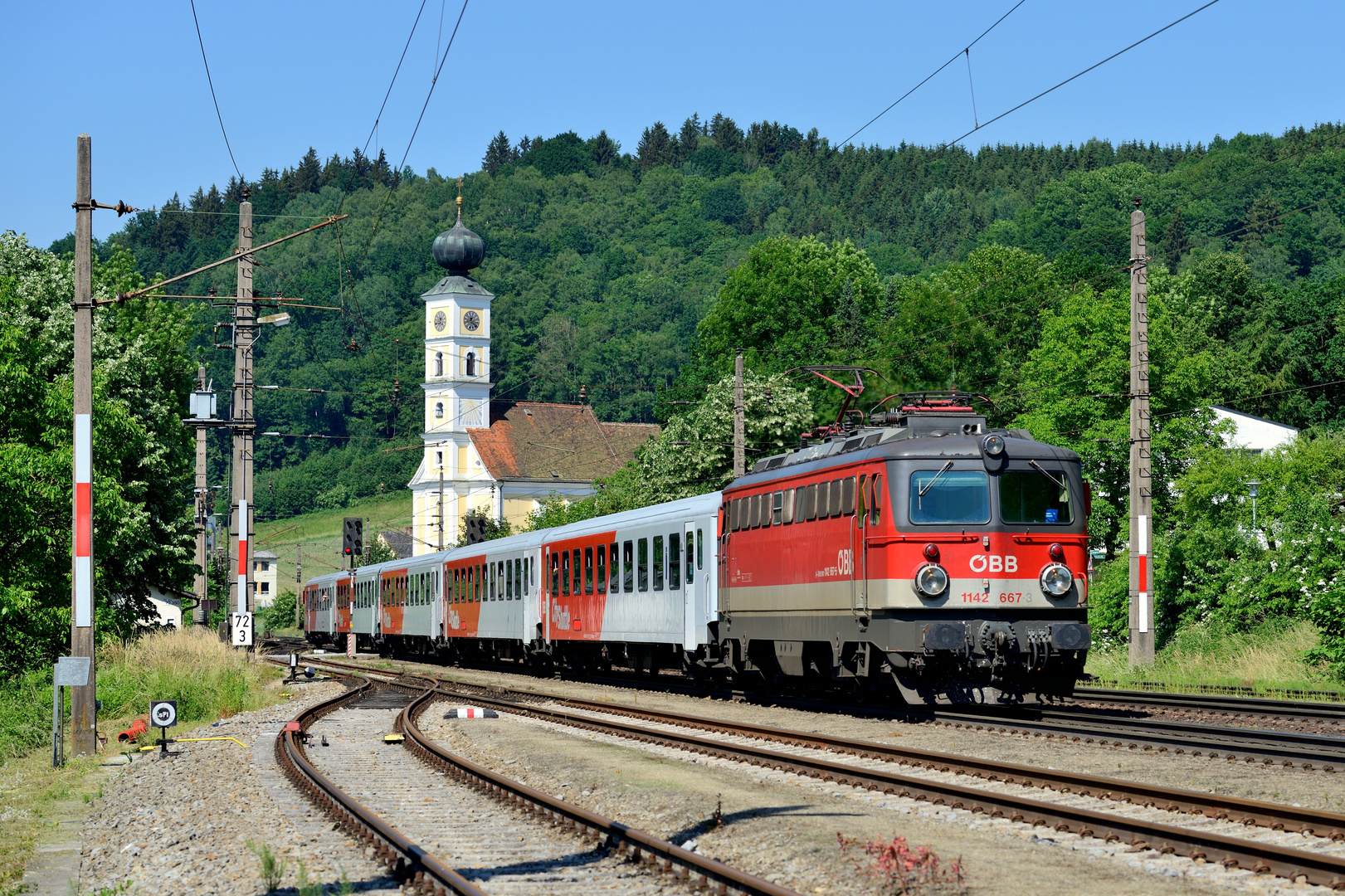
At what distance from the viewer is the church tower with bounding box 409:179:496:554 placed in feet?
376

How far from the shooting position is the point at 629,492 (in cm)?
6406

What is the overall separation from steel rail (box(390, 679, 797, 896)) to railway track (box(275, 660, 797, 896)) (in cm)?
1

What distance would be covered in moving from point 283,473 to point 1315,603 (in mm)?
147222

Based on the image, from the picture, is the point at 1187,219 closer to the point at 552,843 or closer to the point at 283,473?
the point at 283,473

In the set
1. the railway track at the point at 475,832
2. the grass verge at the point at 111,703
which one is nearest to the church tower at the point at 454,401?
the grass verge at the point at 111,703

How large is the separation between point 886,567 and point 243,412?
1742cm

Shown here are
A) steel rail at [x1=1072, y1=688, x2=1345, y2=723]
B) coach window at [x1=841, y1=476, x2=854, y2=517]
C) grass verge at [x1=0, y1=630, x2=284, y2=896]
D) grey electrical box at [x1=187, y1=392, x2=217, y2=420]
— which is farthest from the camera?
grey electrical box at [x1=187, y1=392, x2=217, y2=420]

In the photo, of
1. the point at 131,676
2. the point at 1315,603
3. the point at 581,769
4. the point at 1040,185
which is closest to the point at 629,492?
the point at 131,676

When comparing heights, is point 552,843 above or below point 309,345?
below

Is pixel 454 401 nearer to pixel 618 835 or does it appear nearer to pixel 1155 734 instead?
pixel 1155 734

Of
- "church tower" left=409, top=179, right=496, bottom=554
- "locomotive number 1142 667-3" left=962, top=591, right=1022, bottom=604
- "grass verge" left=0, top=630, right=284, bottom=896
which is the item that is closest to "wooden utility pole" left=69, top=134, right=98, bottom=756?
"grass verge" left=0, top=630, right=284, bottom=896

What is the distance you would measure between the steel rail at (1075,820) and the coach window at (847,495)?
4127 millimetres

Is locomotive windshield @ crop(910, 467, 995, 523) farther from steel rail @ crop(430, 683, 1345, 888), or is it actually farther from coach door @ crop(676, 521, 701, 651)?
coach door @ crop(676, 521, 701, 651)

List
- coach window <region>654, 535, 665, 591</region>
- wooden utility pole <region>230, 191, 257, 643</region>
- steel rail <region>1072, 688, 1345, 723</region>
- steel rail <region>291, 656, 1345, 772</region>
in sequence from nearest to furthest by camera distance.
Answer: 1. steel rail <region>291, 656, 1345, 772</region>
2. steel rail <region>1072, 688, 1345, 723</region>
3. coach window <region>654, 535, 665, 591</region>
4. wooden utility pole <region>230, 191, 257, 643</region>
